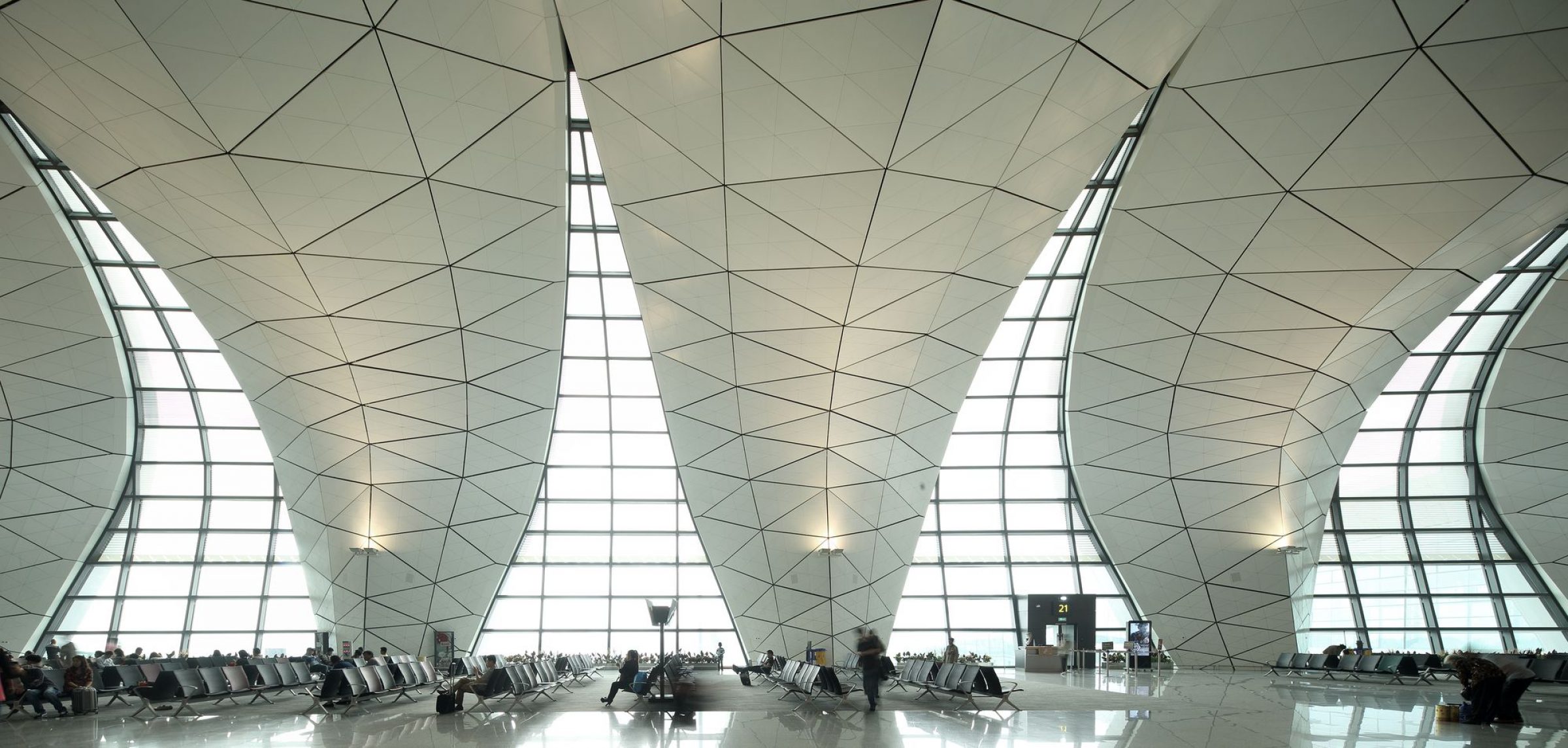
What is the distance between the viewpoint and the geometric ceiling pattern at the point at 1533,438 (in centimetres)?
3130

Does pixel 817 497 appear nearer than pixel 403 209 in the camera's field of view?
No

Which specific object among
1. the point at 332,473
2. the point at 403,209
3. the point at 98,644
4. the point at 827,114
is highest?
the point at 827,114

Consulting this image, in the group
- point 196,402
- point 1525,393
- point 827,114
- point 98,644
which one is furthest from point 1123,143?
point 98,644

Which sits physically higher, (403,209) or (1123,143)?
(1123,143)

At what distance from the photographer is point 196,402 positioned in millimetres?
35375

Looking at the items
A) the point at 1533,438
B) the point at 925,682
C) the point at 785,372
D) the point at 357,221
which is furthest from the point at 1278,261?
the point at 357,221

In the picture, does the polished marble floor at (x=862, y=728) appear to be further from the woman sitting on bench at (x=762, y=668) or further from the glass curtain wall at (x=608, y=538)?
the glass curtain wall at (x=608, y=538)

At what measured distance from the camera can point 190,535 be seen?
3600cm

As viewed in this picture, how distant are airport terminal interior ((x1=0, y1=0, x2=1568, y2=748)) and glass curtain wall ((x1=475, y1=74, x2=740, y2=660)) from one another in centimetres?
17

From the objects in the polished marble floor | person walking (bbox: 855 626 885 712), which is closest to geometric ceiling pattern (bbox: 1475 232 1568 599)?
the polished marble floor

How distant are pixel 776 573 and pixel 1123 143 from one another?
61.8 ft

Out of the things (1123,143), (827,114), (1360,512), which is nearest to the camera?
(827,114)

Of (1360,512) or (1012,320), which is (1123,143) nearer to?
(1012,320)

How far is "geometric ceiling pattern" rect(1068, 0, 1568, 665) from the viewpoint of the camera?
1731cm
